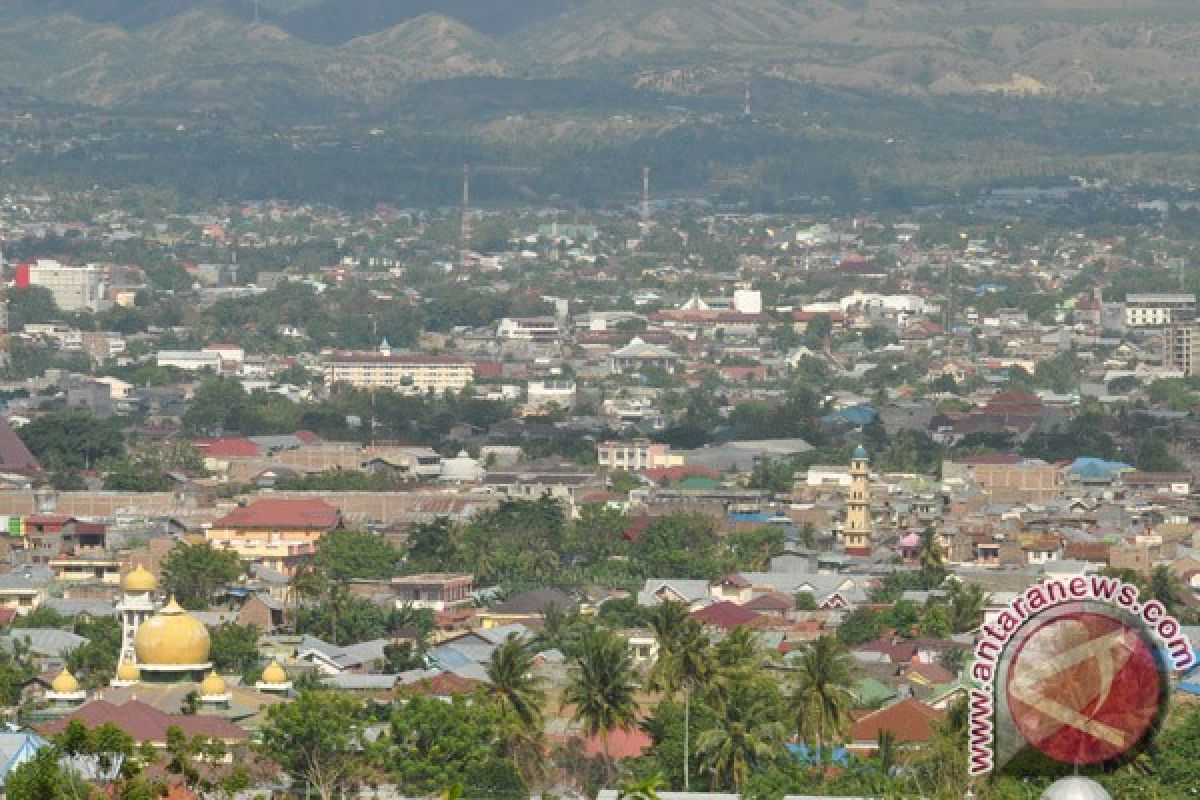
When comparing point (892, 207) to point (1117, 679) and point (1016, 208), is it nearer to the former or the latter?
point (1016, 208)

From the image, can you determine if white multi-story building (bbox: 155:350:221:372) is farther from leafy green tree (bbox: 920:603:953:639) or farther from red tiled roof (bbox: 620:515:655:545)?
leafy green tree (bbox: 920:603:953:639)

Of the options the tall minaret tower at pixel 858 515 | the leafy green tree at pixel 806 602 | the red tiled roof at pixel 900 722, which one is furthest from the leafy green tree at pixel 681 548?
the red tiled roof at pixel 900 722

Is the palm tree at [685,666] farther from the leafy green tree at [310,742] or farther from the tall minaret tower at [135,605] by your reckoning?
the tall minaret tower at [135,605]

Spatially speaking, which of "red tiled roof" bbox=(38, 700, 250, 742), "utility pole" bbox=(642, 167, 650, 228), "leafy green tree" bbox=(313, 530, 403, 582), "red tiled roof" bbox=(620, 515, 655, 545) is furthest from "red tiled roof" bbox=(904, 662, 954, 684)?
"utility pole" bbox=(642, 167, 650, 228)

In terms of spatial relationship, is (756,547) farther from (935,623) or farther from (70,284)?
(70,284)

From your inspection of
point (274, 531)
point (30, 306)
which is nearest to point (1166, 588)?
point (274, 531)

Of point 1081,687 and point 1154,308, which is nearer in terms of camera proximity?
point 1081,687
